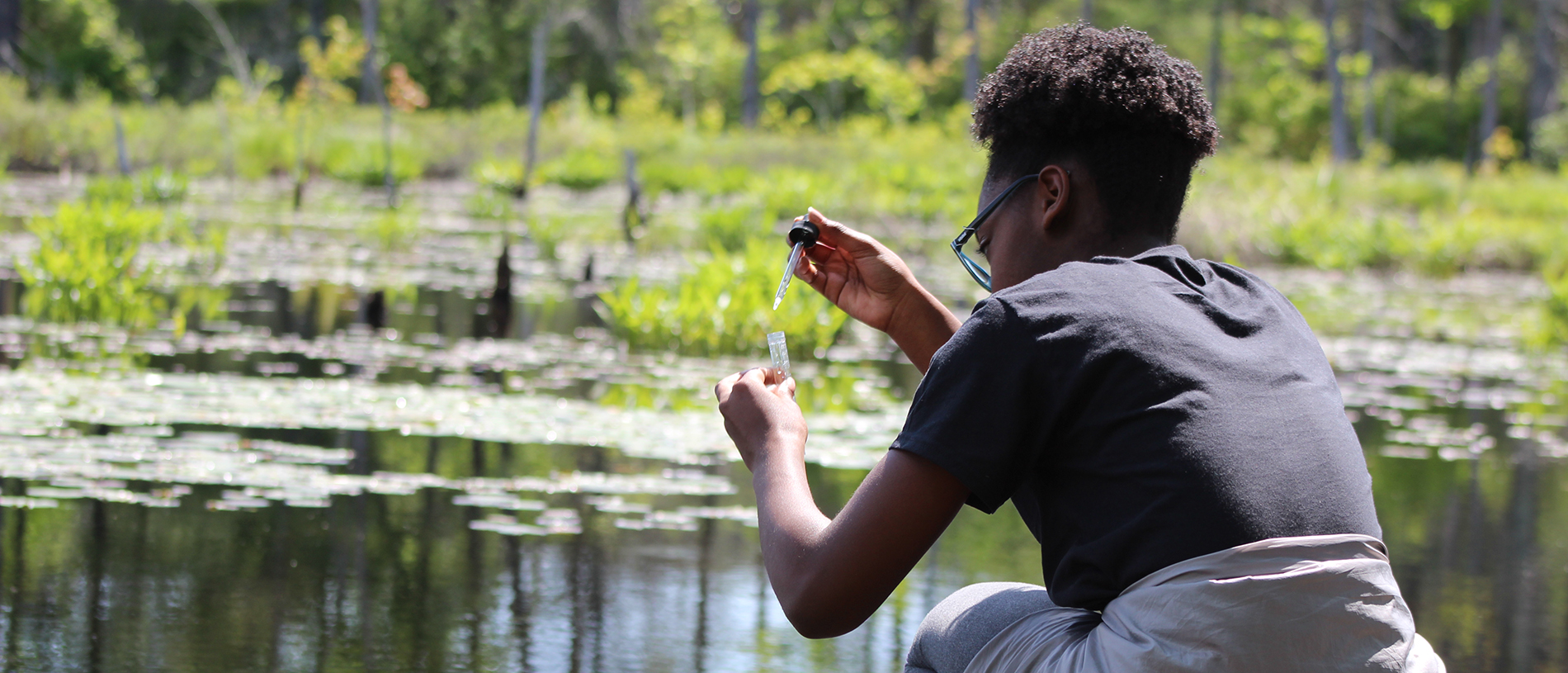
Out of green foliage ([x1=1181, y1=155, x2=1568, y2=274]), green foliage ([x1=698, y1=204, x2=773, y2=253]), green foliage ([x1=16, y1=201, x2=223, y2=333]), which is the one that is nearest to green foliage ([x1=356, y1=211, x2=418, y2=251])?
green foliage ([x1=698, y1=204, x2=773, y2=253])

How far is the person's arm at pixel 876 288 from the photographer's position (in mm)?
2465

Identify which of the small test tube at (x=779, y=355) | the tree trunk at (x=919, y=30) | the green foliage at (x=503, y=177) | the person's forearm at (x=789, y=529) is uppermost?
the tree trunk at (x=919, y=30)

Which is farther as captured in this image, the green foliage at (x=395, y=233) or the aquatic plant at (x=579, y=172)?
A: the aquatic plant at (x=579, y=172)

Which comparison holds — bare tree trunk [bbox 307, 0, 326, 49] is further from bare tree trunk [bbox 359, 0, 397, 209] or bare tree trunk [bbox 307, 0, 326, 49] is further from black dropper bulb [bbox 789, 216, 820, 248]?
black dropper bulb [bbox 789, 216, 820, 248]

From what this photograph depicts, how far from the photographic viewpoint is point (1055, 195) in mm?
1898

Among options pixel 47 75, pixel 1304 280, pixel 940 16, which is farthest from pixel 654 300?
pixel 940 16

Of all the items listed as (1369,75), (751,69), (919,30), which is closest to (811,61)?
(751,69)

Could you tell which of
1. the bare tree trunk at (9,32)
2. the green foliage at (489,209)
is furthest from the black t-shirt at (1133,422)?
the bare tree trunk at (9,32)

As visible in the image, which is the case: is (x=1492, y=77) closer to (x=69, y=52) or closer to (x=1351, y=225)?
(x=1351, y=225)

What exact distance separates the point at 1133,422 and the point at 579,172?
19.9 metres

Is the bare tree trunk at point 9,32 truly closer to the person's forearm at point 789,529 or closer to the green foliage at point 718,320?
the green foliage at point 718,320

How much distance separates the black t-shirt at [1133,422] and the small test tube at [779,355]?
44cm

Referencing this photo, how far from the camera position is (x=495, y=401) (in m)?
5.39

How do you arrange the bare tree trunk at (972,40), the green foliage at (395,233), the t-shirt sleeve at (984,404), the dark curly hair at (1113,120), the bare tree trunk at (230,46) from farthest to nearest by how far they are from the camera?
1. the bare tree trunk at (972,40)
2. the bare tree trunk at (230,46)
3. the green foliage at (395,233)
4. the dark curly hair at (1113,120)
5. the t-shirt sleeve at (984,404)
